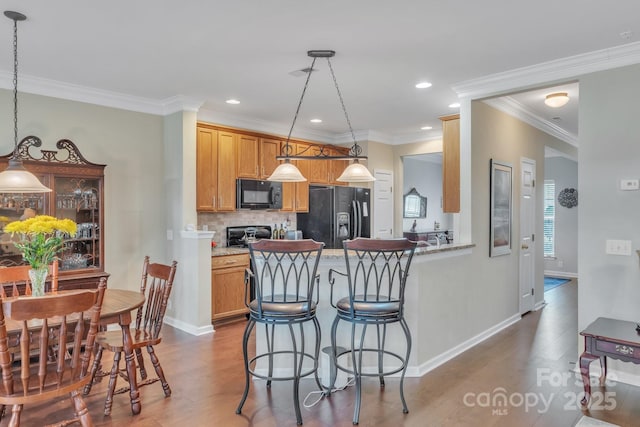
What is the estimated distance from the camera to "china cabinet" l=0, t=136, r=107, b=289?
3688mm

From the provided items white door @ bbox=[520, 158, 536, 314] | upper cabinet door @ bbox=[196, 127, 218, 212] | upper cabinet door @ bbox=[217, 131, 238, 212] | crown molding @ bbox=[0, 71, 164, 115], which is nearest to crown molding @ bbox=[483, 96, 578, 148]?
white door @ bbox=[520, 158, 536, 314]

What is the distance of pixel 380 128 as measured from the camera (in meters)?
6.31

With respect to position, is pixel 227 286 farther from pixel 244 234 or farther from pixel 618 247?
pixel 618 247

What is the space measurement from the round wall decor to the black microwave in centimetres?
617

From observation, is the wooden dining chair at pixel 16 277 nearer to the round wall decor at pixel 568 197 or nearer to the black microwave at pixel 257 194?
the black microwave at pixel 257 194

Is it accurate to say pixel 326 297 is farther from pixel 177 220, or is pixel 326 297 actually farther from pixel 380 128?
pixel 380 128

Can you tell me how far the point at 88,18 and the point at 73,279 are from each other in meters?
2.32

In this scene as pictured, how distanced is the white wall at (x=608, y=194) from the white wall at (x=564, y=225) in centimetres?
565

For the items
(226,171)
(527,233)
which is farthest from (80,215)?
(527,233)

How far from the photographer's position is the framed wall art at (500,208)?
450 centimetres

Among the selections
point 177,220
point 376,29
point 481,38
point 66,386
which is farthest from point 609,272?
point 177,220

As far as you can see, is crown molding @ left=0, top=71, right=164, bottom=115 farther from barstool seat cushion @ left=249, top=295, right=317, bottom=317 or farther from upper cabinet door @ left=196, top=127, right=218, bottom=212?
barstool seat cushion @ left=249, top=295, right=317, bottom=317

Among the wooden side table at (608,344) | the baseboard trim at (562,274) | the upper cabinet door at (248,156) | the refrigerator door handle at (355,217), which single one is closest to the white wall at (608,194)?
the wooden side table at (608,344)

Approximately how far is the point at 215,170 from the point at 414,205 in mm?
5703
